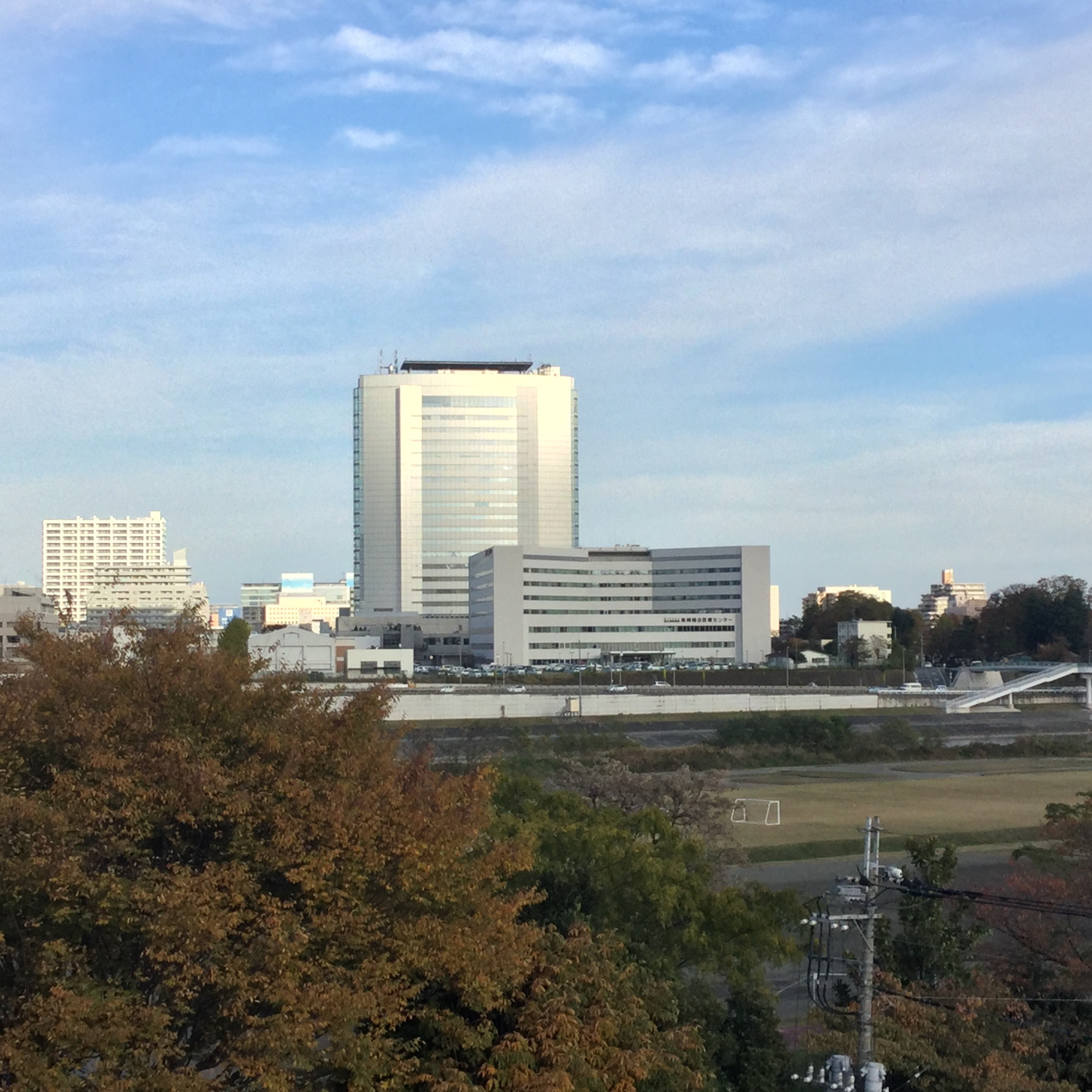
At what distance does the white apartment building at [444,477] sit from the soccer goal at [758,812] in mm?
113300

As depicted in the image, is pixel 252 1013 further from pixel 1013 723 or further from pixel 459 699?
pixel 1013 723

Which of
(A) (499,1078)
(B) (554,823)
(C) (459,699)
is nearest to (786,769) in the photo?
(C) (459,699)

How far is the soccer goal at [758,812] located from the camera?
39594mm

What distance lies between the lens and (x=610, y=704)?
6931 cm

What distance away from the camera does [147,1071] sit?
10.3m

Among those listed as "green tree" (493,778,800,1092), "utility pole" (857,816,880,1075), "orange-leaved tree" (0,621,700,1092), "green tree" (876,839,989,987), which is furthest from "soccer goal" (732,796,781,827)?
"orange-leaved tree" (0,621,700,1092)

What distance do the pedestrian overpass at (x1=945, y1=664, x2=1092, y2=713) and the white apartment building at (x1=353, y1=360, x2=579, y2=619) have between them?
8341cm

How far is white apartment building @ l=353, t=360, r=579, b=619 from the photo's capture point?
517 ft

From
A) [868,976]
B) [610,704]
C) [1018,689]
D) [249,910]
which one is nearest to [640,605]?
[1018,689]

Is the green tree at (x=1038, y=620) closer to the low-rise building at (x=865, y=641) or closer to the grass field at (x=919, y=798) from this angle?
the low-rise building at (x=865, y=641)

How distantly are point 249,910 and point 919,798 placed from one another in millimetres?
38745

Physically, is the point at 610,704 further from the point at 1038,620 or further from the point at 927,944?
the point at 1038,620

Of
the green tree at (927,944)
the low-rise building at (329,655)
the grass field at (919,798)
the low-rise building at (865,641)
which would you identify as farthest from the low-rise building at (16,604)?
the green tree at (927,944)

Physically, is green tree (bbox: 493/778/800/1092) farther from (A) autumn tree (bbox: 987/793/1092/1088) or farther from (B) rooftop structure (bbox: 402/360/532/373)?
(B) rooftop structure (bbox: 402/360/532/373)
